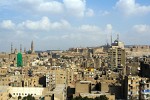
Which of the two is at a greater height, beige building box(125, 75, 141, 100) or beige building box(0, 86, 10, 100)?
beige building box(125, 75, 141, 100)

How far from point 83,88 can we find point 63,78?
25.3ft

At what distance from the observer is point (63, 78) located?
37.5m

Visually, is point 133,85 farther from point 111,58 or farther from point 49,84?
point 111,58

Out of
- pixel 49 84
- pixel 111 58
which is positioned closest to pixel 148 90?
pixel 49 84

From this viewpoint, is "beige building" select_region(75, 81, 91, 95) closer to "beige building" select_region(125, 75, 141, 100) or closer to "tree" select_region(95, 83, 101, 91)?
"tree" select_region(95, 83, 101, 91)

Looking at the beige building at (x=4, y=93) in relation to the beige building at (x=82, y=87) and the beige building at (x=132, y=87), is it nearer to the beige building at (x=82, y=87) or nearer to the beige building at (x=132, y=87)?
the beige building at (x=82, y=87)

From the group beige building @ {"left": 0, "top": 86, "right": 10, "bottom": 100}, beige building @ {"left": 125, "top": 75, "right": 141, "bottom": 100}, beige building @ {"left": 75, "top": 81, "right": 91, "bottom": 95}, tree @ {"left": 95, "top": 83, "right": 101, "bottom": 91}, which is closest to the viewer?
beige building @ {"left": 125, "top": 75, "right": 141, "bottom": 100}

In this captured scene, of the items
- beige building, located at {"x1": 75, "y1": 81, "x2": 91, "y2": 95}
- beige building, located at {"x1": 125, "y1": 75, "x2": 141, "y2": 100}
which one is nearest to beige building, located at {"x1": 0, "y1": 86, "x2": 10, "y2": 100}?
beige building, located at {"x1": 75, "y1": 81, "x2": 91, "y2": 95}

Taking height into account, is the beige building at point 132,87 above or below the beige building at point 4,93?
above

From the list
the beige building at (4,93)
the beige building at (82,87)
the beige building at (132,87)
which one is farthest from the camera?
the beige building at (82,87)

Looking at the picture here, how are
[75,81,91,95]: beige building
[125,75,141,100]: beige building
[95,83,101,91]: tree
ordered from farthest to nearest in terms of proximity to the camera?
[95,83,101,91]: tree → [75,81,91,95]: beige building → [125,75,141,100]: beige building

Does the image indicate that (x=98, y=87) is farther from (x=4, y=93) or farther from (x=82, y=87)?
(x=4, y=93)

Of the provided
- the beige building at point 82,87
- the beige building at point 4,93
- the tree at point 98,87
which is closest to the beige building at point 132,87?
the tree at point 98,87

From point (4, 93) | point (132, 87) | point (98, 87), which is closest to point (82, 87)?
point (98, 87)
